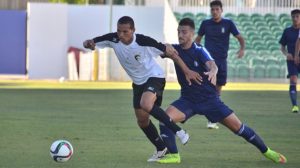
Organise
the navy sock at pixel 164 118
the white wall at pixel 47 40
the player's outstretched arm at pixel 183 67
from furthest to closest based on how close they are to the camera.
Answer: the white wall at pixel 47 40
the player's outstretched arm at pixel 183 67
the navy sock at pixel 164 118

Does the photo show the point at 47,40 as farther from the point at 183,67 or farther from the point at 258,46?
the point at 183,67

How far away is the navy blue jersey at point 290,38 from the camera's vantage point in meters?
19.0

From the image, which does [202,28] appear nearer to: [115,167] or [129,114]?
[129,114]

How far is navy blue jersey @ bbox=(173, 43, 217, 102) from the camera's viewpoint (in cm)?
1088

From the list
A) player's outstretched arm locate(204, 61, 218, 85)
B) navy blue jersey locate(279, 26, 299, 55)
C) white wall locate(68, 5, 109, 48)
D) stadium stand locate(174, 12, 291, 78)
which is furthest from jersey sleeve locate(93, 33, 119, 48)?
stadium stand locate(174, 12, 291, 78)

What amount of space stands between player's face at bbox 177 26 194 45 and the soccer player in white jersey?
0.17 metres

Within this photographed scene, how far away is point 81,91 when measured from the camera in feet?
91.6

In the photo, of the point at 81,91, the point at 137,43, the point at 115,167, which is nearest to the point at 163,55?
the point at 137,43

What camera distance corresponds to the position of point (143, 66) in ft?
36.3

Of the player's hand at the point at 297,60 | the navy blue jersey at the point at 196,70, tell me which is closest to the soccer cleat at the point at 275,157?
the navy blue jersey at the point at 196,70

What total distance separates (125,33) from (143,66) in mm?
516

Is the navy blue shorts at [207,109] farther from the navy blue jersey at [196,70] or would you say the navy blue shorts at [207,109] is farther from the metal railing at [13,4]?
the metal railing at [13,4]

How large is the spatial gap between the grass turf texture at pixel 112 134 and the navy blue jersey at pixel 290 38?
1465 mm

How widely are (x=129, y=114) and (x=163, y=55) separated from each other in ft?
25.8
